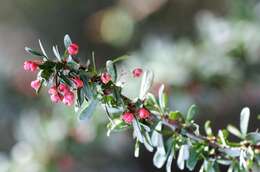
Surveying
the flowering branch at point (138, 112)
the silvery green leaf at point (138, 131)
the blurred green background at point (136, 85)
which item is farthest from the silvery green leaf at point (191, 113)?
the blurred green background at point (136, 85)

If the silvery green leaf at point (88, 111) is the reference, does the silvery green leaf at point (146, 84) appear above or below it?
above

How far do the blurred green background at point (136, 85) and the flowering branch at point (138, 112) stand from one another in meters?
0.80

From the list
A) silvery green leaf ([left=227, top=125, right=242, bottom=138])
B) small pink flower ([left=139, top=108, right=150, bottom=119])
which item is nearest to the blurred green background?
silvery green leaf ([left=227, top=125, right=242, bottom=138])

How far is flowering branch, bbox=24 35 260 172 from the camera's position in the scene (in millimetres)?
713

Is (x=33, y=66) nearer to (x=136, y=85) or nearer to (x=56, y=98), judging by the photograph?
(x=56, y=98)

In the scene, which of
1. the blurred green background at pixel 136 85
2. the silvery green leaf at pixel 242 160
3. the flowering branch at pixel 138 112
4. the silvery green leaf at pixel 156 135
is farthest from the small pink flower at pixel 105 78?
the blurred green background at pixel 136 85

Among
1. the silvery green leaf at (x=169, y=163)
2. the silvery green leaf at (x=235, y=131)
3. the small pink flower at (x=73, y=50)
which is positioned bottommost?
the silvery green leaf at (x=169, y=163)

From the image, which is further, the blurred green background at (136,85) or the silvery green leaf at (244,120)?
the blurred green background at (136,85)

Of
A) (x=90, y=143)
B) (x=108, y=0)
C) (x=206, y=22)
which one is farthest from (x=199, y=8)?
(x=90, y=143)

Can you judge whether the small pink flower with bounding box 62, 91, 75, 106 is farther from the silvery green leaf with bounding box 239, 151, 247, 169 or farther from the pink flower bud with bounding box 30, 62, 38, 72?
the silvery green leaf with bounding box 239, 151, 247, 169

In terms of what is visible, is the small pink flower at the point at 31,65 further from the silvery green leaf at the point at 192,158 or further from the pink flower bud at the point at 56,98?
the silvery green leaf at the point at 192,158

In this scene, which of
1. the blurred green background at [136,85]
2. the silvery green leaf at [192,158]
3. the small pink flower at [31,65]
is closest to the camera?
the small pink flower at [31,65]

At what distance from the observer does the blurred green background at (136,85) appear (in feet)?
5.43

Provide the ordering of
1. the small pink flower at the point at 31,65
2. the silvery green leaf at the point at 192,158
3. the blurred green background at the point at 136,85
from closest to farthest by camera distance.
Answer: the small pink flower at the point at 31,65
the silvery green leaf at the point at 192,158
the blurred green background at the point at 136,85
